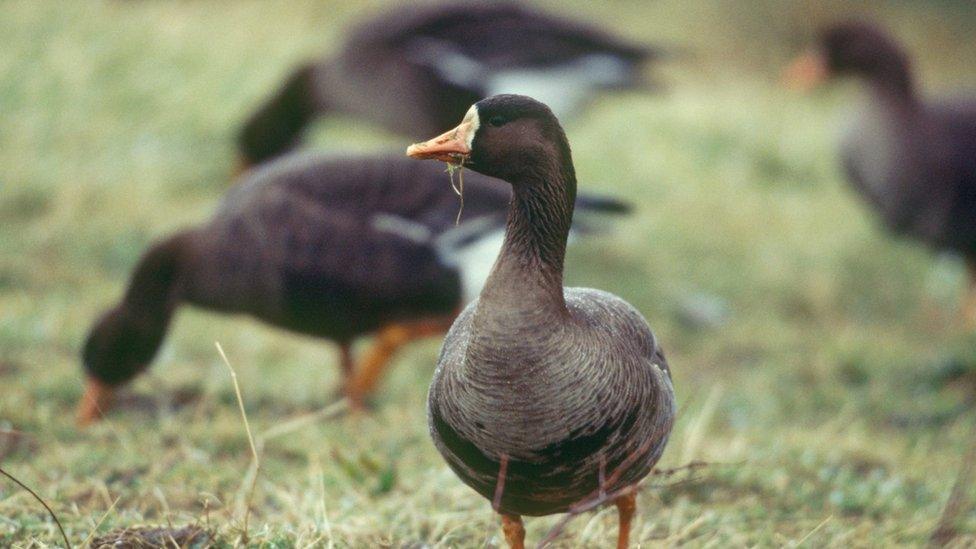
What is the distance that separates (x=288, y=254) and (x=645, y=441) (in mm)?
2727

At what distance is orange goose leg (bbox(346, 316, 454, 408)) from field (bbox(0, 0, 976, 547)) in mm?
144

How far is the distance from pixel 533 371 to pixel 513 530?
0.65m

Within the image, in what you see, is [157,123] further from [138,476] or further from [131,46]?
[138,476]

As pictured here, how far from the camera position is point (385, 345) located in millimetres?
5832

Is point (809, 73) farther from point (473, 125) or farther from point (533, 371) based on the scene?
point (533, 371)

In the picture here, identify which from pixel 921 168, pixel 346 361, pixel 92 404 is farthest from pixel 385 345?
pixel 921 168

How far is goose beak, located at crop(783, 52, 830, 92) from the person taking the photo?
855 cm

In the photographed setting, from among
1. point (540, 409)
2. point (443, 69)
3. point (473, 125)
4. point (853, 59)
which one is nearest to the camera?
point (540, 409)

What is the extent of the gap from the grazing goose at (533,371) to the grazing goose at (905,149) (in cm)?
501

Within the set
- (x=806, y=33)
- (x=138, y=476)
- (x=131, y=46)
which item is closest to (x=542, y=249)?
(x=138, y=476)

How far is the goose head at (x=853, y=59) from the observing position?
8070 millimetres

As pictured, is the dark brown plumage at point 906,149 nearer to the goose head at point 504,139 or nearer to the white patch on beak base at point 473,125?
the goose head at point 504,139

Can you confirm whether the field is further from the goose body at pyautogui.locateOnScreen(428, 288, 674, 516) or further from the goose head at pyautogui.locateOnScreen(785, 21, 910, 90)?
the goose head at pyautogui.locateOnScreen(785, 21, 910, 90)

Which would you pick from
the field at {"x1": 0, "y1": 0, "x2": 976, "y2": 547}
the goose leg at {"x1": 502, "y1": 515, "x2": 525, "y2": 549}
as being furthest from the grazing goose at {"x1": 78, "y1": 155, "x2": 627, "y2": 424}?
the goose leg at {"x1": 502, "y1": 515, "x2": 525, "y2": 549}
